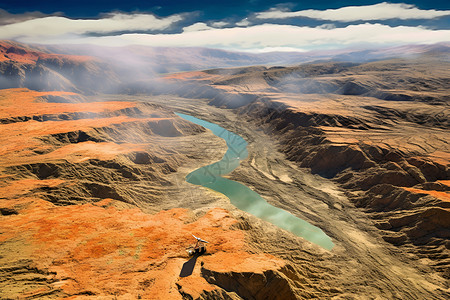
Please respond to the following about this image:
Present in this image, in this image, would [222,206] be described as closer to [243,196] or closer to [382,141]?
[243,196]

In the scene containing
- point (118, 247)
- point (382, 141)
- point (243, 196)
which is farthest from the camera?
point (382, 141)

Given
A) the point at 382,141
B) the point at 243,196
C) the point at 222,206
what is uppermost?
the point at 382,141

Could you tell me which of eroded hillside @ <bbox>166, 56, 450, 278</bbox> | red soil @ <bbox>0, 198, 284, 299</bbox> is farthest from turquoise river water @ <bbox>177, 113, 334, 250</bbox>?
eroded hillside @ <bbox>166, 56, 450, 278</bbox>

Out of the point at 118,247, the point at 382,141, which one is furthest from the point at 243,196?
the point at 382,141

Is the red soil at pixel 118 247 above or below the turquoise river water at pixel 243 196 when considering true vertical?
above

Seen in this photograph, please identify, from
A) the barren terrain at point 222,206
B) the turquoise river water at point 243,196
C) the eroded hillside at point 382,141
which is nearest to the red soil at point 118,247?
the barren terrain at point 222,206

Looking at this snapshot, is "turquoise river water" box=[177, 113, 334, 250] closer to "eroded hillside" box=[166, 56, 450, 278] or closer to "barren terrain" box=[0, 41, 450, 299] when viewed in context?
"barren terrain" box=[0, 41, 450, 299]

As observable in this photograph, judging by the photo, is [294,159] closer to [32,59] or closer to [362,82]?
[362,82]

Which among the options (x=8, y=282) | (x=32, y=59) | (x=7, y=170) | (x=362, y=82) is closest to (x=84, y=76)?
(x=32, y=59)

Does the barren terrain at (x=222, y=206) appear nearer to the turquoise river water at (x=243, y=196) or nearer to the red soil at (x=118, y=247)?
the red soil at (x=118, y=247)
